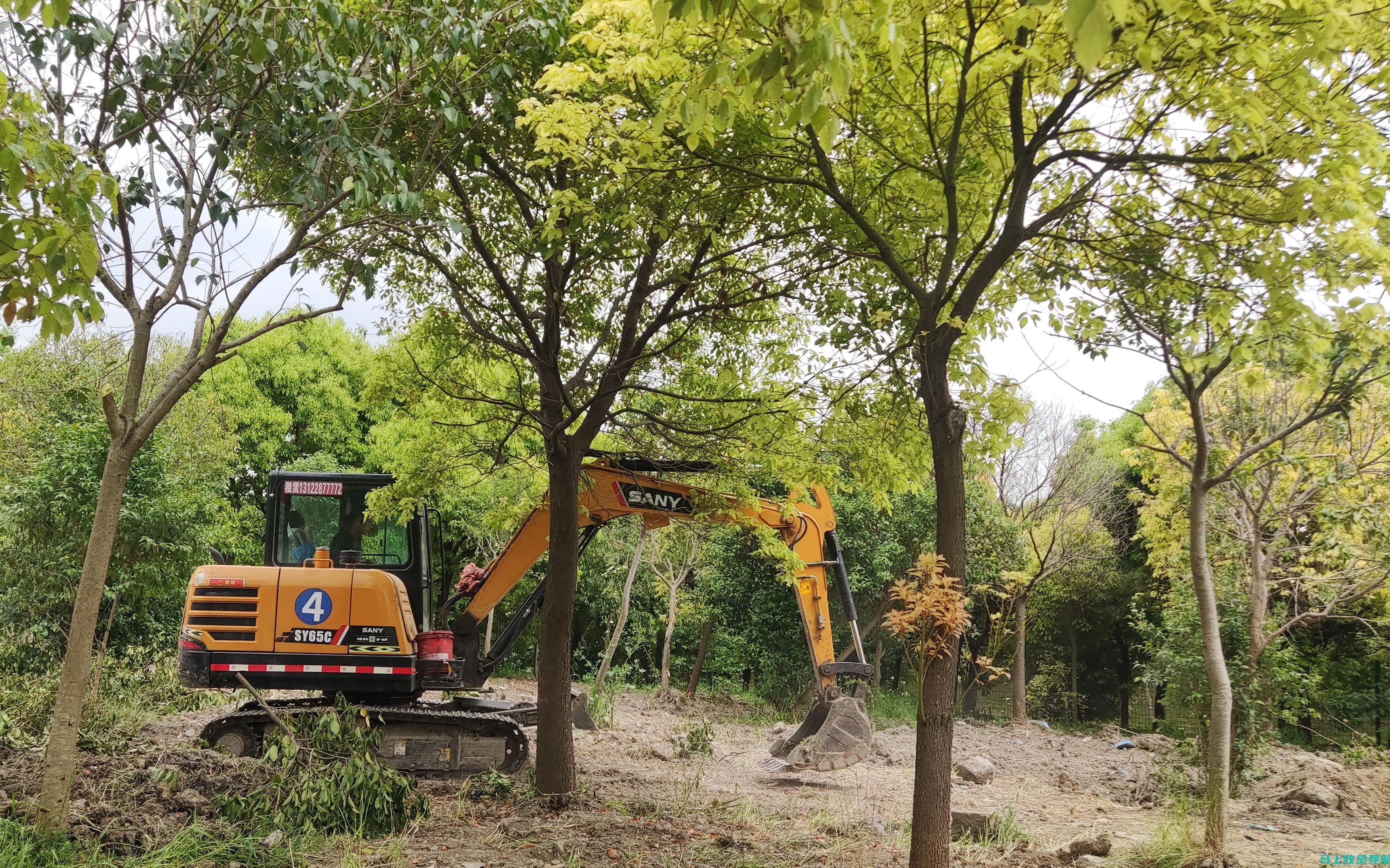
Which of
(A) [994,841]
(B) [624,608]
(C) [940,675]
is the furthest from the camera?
(B) [624,608]

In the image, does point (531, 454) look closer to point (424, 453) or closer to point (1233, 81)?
point (424, 453)

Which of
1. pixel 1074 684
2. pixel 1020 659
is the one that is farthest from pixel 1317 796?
pixel 1074 684

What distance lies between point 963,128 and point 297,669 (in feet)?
24.5

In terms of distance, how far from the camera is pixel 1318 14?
4215mm

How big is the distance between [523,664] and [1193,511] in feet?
64.4

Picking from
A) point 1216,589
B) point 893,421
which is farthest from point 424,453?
point 1216,589

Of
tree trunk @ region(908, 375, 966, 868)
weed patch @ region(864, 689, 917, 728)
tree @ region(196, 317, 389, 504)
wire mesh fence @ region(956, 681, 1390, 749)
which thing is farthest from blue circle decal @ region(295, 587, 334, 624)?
tree @ region(196, 317, 389, 504)


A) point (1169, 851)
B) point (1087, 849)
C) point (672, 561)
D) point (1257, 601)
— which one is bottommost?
point (1087, 849)

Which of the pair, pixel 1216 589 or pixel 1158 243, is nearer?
pixel 1158 243

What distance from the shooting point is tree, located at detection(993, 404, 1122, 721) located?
20.1 m

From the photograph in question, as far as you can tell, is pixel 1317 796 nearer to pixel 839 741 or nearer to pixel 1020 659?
pixel 839 741

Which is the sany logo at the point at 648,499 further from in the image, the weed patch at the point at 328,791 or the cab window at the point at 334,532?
the weed patch at the point at 328,791

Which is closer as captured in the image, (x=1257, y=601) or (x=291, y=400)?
(x=1257, y=601)

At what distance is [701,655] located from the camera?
2134 centimetres
